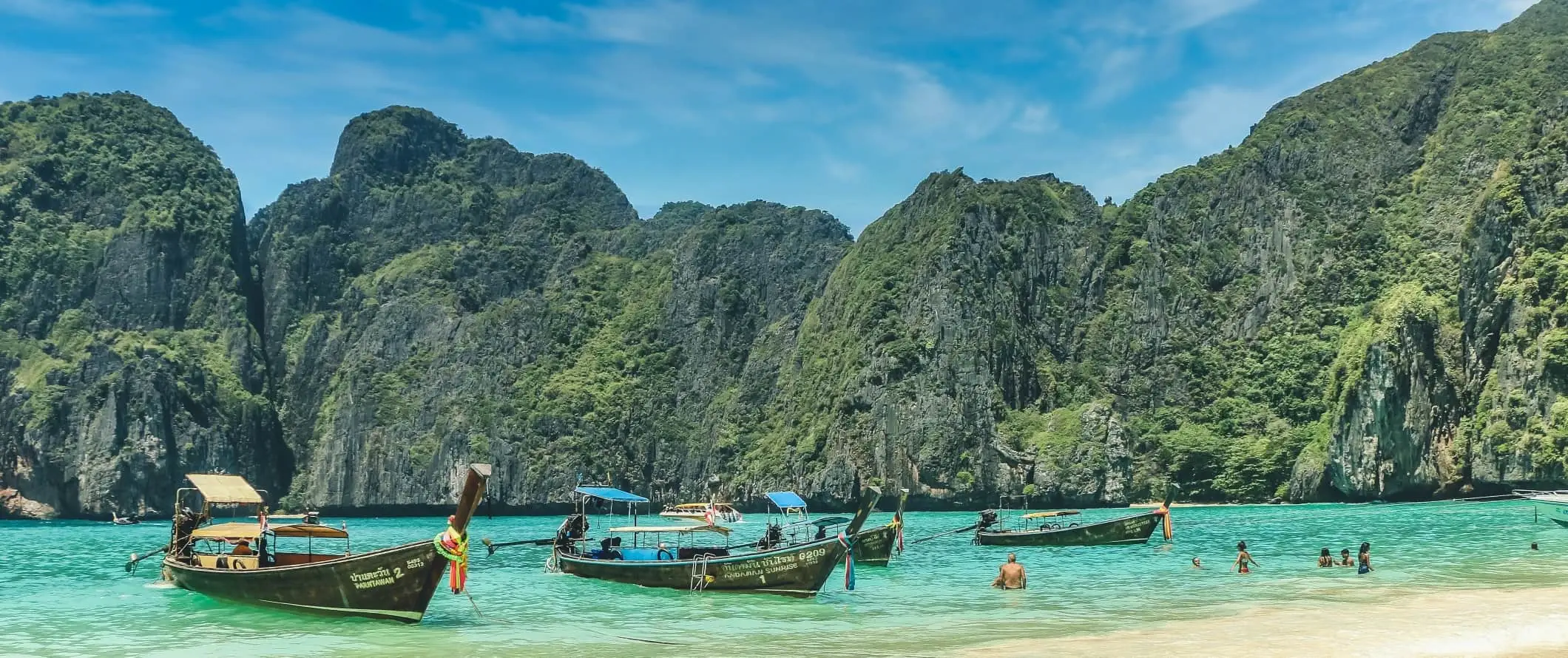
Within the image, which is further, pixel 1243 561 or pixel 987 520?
pixel 987 520

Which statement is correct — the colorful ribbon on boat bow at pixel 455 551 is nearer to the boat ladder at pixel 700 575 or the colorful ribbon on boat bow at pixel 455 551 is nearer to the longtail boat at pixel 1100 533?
the boat ladder at pixel 700 575

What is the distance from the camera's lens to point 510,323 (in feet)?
527

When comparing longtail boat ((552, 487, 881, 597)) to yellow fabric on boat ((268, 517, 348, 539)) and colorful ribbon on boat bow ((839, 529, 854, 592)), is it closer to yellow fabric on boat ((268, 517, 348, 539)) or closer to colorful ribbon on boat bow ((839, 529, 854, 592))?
colorful ribbon on boat bow ((839, 529, 854, 592))

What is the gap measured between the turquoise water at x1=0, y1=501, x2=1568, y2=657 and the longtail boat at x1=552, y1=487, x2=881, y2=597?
0.45 m

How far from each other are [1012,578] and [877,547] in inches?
387

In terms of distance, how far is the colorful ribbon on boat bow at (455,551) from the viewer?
22828mm

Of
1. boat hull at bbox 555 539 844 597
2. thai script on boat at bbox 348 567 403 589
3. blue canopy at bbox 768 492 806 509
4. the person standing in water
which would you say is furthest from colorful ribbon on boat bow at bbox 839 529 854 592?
the person standing in water

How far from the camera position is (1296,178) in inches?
5315

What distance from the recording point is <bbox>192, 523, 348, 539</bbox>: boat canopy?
101 feet

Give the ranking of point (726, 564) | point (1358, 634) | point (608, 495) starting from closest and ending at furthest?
point (1358, 634) < point (726, 564) < point (608, 495)

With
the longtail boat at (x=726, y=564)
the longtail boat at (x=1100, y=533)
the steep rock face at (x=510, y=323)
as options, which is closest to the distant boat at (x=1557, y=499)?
the longtail boat at (x=1100, y=533)

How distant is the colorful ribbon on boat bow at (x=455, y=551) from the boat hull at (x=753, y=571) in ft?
30.9

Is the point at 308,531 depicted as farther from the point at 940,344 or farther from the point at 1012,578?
the point at 940,344

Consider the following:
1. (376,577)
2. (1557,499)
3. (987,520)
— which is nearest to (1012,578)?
(376,577)
